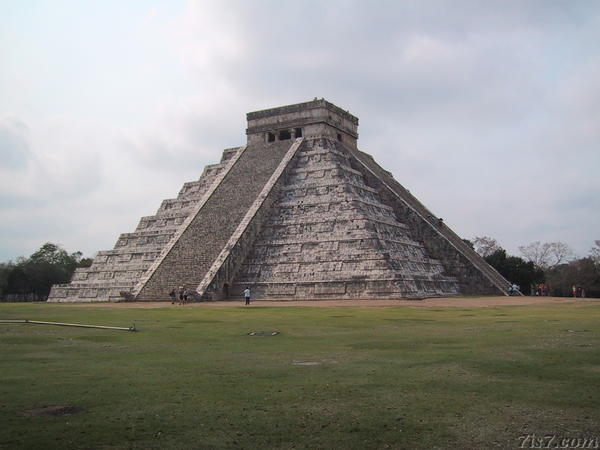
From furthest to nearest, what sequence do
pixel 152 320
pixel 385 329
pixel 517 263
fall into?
pixel 517 263
pixel 152 320
pixel 385 329

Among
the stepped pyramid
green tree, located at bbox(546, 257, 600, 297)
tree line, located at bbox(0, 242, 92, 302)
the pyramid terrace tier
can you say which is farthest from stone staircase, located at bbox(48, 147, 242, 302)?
green tree, located at bbox(546, 257, 600, 297)

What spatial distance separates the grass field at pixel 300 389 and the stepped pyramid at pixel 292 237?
56.2 ft

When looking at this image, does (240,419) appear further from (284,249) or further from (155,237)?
(155,237)

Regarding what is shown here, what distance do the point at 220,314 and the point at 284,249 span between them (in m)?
12.8

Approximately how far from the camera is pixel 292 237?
3384 centimetres

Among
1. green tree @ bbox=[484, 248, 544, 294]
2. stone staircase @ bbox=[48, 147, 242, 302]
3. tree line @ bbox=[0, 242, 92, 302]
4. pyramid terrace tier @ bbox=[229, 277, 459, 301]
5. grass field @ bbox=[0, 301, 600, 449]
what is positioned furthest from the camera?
tree line @ bbox=[0, 242, 92, 302]

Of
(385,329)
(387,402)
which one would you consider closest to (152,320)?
(385,329)

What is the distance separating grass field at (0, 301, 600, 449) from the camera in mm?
5797

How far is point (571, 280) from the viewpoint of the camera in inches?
2023

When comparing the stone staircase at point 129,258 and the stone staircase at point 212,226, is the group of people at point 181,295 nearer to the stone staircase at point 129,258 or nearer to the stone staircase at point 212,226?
the stone staircase at point 212,226

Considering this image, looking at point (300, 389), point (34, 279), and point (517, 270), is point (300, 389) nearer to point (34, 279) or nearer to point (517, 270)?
point (517, 270)

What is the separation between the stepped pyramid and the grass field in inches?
674

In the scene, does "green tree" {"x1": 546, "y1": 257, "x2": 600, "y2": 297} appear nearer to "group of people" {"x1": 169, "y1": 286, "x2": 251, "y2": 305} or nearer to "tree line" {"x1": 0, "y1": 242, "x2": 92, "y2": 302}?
"group of people" {"x1": 169, "y1": 286, "x2": 251, "y2": 305}

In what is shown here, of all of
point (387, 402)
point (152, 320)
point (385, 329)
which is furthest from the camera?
point (152, 320)
